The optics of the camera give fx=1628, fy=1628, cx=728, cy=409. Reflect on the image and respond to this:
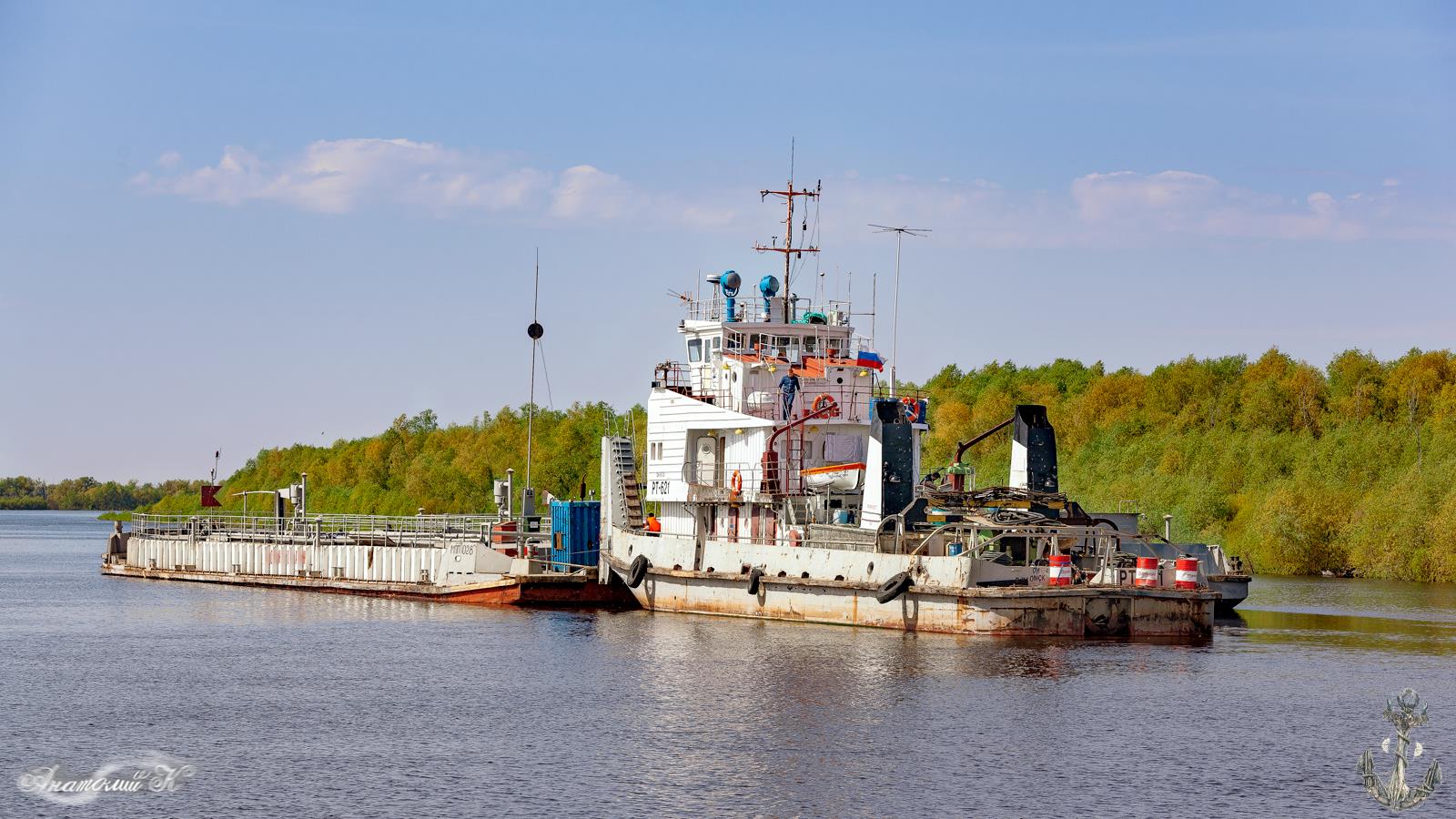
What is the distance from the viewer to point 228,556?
58.6 metres

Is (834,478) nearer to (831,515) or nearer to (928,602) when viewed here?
(831,515)

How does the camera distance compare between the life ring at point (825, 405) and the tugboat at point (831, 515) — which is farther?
the life ring at point (825, 405)

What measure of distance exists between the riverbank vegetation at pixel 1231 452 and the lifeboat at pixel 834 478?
8.04 m

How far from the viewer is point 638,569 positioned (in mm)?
42344

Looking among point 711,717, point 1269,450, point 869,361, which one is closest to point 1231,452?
point 1269,450

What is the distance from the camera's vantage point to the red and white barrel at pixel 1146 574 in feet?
115

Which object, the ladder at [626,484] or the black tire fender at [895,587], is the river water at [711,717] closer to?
the black tire fender at [895,587]

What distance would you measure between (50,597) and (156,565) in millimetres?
8161

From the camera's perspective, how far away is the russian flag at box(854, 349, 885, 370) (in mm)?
42812

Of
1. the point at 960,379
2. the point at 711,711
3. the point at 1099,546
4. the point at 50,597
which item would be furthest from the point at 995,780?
the point at 960,379

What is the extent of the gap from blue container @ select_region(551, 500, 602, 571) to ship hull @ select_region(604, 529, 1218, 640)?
623 centimetres

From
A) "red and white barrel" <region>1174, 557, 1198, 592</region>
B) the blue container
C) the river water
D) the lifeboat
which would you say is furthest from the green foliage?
the blue container

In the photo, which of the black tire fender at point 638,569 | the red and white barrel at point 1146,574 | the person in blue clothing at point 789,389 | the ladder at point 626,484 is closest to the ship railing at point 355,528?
the ladder at point 626,484

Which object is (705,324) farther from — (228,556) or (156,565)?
(156,565)
